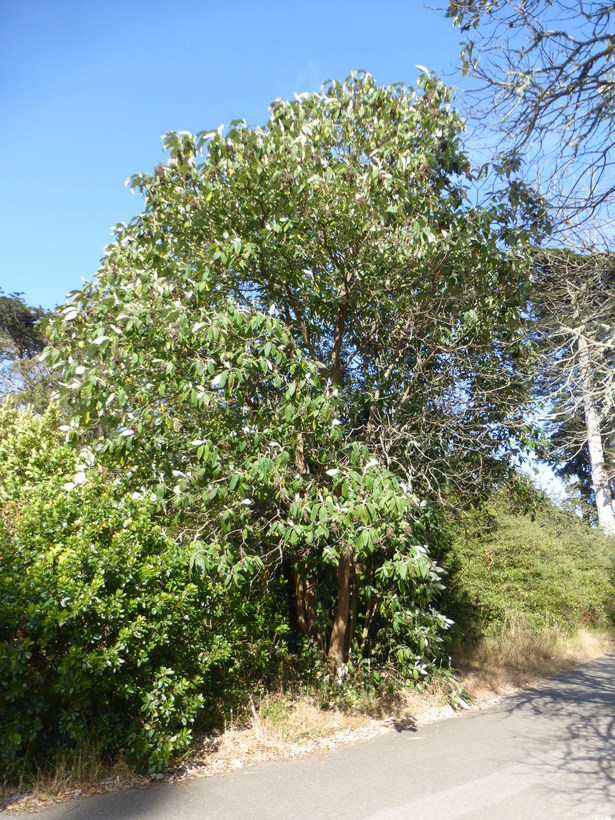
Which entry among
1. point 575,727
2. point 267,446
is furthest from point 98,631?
point 575,727

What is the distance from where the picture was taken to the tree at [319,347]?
5.36 meters

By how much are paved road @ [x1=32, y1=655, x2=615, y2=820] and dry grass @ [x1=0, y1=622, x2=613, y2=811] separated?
19cm

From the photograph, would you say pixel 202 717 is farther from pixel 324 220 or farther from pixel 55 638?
pixel 324 220

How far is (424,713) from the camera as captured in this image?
7000 mm

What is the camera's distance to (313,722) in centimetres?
615

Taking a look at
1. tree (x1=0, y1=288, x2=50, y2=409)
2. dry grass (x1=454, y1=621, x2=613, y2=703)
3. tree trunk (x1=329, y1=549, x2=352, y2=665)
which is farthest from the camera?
tree (x1=0, y1=288, x2=50, y2=409)

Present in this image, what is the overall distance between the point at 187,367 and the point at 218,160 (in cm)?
259

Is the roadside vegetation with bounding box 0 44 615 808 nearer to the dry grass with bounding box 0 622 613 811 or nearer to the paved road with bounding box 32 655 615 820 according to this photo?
the dry grass with bounding box 0 622 613 811

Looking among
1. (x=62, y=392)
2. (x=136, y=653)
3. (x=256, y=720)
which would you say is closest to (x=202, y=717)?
(x=256, y=720)

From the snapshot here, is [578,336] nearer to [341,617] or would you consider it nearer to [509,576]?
[341,617]

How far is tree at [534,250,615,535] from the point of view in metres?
5.81

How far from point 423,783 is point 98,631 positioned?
2860mm

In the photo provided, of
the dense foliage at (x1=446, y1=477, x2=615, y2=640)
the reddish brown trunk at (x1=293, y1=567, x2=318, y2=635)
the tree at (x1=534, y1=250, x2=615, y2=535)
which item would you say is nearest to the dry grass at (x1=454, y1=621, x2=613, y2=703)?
the dense foliage at (x1=446, y1=477, x2=615, y2=640)

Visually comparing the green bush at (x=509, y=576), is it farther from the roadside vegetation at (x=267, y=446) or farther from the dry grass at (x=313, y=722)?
the roadside vegetation at (x=267, y=446)
